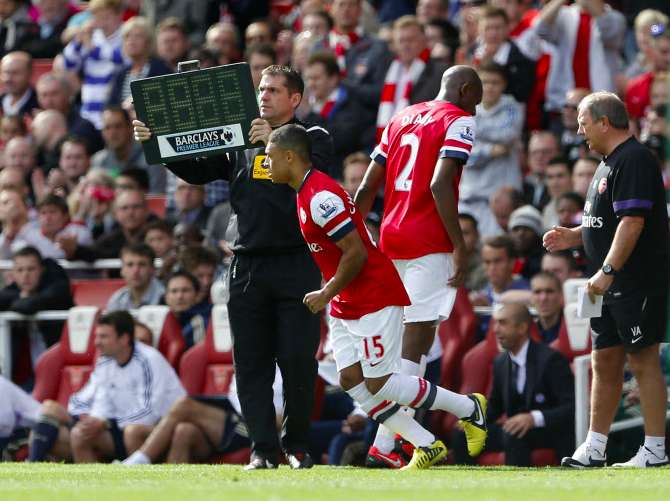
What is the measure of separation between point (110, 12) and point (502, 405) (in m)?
9.34

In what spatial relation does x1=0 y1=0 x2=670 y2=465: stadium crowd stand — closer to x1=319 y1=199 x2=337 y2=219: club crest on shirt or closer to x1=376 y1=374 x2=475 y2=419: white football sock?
x1=319 y1=199 x2=337 y2=219: club crest on shirt

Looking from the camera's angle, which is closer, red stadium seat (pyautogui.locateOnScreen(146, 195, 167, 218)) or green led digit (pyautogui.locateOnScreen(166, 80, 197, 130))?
green led digit (pyautogui.locateOnScreen(166, 80, 197, 130))

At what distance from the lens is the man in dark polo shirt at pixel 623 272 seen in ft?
29.7

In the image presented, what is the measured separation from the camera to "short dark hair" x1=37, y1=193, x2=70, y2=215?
16500mm

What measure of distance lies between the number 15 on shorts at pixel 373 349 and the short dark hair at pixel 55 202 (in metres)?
8.32

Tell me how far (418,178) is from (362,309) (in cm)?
101

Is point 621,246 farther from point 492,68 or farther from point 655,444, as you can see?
point 492,68

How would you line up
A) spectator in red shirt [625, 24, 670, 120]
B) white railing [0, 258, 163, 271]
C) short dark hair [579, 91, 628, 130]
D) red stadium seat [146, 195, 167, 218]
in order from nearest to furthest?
short dark hair [579, 91, 628, 130], spectator in red shirt [625, 24, 670, 120], white railing [0, 258, 163, 271], red stadium seat [146, 195, 167, 218]

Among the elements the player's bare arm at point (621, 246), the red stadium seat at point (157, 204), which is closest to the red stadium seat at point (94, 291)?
the red stadium seat at point (157, 204)

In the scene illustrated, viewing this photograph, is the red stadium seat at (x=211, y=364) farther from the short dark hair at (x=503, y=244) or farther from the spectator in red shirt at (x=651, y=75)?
the spectator in red shirt at (x=651, y=75)

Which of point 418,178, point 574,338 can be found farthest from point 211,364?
point 418,178

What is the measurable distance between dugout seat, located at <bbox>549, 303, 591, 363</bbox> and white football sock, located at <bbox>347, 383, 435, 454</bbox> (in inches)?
134

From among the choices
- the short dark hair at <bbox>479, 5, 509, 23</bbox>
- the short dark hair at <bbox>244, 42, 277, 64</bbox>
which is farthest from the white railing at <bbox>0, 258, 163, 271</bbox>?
the short dark hair at <bbox>479, 5, 509, 23</bbox>

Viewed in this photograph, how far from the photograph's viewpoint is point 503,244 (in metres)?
13.2
